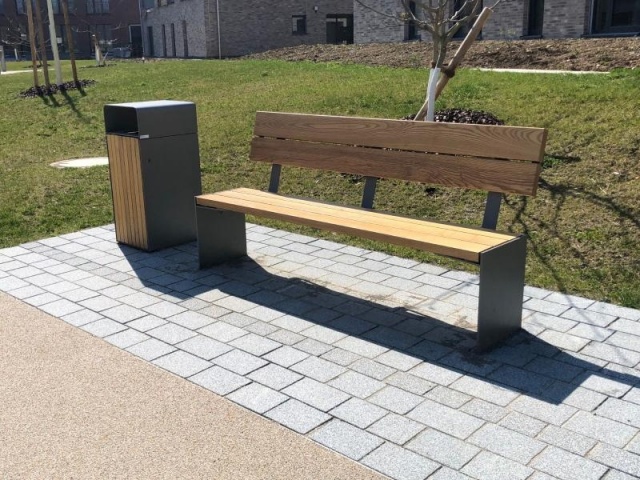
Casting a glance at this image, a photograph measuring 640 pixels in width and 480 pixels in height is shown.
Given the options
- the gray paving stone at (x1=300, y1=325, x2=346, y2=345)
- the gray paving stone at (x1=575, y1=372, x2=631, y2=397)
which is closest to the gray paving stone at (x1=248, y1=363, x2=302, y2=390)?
the gray paving stone at (x1=300, y1=325, x2=346, y2=345)

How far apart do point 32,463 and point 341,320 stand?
6.86ft

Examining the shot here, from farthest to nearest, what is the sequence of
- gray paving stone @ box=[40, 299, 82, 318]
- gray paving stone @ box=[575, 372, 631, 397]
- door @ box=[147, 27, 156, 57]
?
door @ box=[147, 27, 156, 57]
gray paving stone @ box=[40, 299, 82, 318]
gray paving stone @ box=[575, 372, 631, 397]

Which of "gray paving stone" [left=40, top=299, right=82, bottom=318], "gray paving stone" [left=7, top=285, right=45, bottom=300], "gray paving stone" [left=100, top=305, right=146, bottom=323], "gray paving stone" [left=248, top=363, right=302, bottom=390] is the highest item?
"gray paving stone" [left=248, top=363, right=302, bottom=390]

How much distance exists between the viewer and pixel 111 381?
383 cm

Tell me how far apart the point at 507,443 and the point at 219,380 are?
151 centimetres

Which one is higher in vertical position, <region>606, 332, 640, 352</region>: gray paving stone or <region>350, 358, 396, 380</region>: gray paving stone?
<region>606, 332, 640, 352</region>: gray paving stone

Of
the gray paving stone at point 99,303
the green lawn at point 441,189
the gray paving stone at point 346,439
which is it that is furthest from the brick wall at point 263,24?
the gray paving stone at point 346,439

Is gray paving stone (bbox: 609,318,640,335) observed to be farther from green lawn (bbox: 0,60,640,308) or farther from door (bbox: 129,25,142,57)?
door (bbox: 129,25,142,57)

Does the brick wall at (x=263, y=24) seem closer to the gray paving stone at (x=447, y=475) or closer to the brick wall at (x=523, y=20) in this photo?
the brick wall at (x=523, y=20)

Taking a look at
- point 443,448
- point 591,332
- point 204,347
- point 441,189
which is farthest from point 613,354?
point 441,189

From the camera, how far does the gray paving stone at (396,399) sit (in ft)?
11.4

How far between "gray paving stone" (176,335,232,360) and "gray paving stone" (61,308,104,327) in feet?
2.55

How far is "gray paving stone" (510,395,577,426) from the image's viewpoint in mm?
3365

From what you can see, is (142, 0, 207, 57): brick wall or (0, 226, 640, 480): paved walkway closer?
(0, 226, 640, 480): paved walkway
